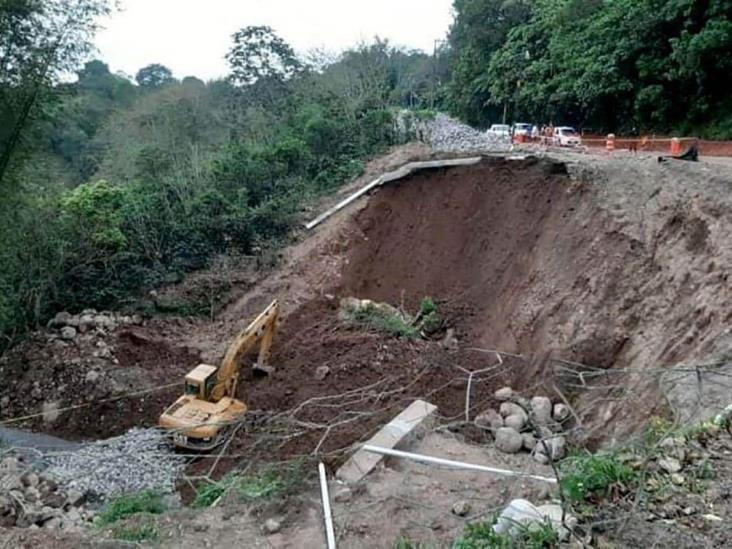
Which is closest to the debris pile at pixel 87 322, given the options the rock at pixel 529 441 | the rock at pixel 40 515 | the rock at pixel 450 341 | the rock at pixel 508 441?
the rock at pixel 40 515

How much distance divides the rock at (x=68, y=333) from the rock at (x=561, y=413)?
28.3 feet

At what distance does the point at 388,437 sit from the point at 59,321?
797cm

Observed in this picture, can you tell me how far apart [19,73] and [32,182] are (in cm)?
254

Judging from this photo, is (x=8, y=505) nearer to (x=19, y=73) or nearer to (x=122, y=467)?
(x=122, y=467)

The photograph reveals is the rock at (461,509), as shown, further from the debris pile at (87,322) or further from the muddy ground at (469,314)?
the debris pile at (87,322)

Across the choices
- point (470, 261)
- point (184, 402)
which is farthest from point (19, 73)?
A: point (470, 261)

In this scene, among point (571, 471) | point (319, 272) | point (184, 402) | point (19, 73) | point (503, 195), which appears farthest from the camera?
point (503, 195)

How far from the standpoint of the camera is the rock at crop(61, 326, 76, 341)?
12.3m

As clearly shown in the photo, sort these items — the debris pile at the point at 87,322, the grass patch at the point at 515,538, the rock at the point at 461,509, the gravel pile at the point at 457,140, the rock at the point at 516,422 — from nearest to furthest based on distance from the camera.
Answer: the grass patch at the point at 515,538, the rock at the point at 461,509, the rock at the point at 516,422, the debris pile at the point at 87,322, the gravel pile at the point at 457,140

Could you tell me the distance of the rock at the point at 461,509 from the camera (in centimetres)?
533

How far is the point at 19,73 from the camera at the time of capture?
9898mm

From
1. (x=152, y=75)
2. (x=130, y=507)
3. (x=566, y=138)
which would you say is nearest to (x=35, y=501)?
(x=130, y=507)

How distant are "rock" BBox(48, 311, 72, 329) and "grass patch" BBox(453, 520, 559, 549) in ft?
34.9

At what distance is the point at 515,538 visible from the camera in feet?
13.3
